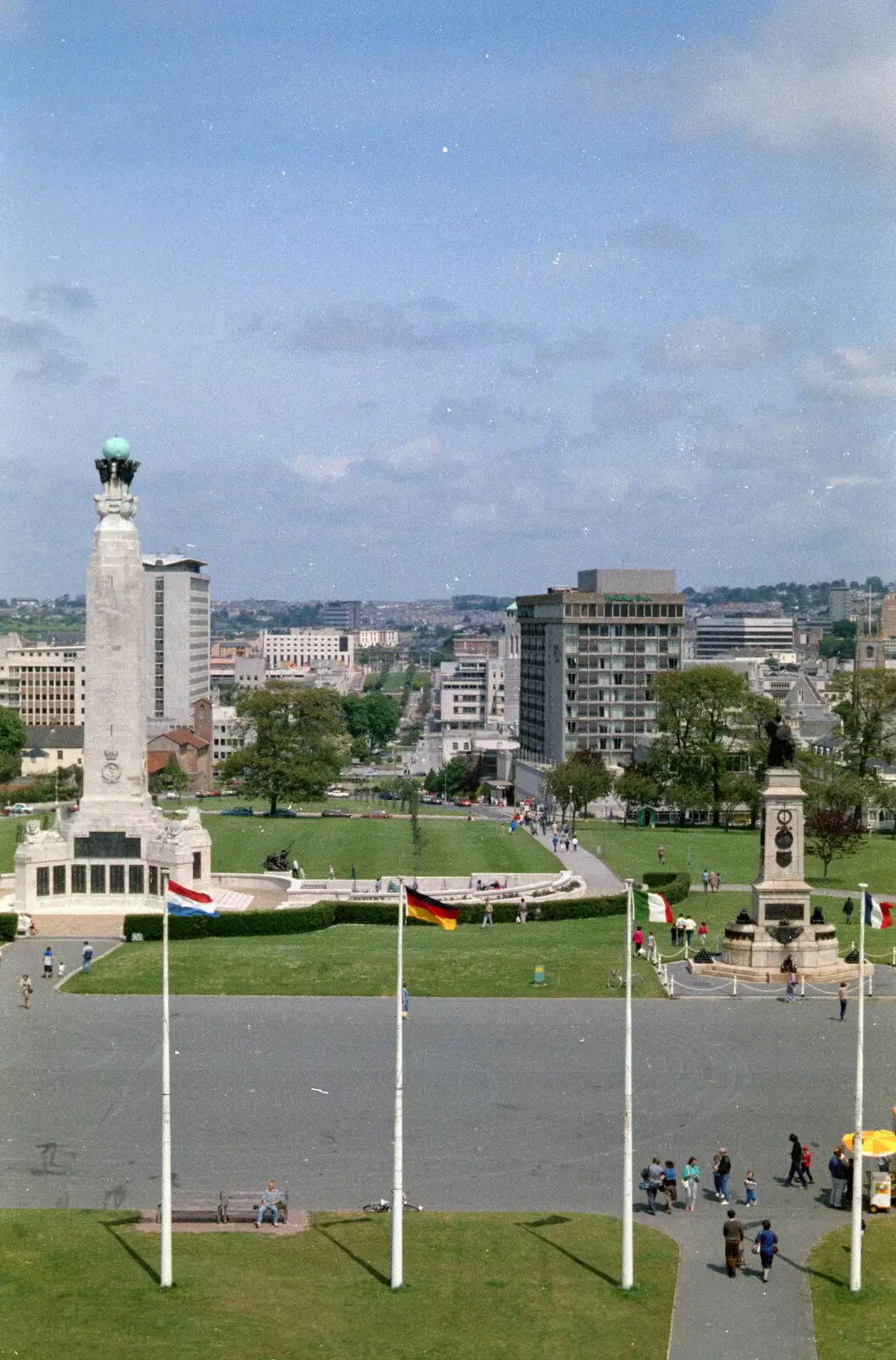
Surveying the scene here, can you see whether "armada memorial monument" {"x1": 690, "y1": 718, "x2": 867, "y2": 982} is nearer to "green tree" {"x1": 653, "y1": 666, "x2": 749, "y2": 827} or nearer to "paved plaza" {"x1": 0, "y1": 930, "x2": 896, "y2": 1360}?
"paved plaza" {"x1": 0, "y1": 930, "x2": 896, "y2": 1360}

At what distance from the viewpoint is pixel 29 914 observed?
221 ft

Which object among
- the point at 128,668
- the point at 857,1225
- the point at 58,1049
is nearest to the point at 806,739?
the point at 128,668

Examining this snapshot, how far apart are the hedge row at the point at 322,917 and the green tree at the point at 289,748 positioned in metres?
33.9

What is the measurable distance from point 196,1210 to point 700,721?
254 feet

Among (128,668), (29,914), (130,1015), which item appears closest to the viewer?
(130,1015)

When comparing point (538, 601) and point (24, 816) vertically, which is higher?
point (538, 601)

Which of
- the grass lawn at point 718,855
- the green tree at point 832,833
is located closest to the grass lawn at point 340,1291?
the green tree at point 832,833

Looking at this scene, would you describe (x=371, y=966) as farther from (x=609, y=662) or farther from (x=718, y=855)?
(x=609, y=662)

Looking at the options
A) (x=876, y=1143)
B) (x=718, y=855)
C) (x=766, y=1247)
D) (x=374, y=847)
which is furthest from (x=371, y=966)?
(x=718, y=855)

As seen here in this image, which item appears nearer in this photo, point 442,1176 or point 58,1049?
point 442,1176

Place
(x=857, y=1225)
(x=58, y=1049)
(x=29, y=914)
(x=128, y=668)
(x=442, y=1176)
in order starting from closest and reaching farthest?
1. (x=857, y=1225)
2. (x=442, y=1176)
3. (x=58, y=1049)
4. (x=29, y=914)
5. (x=128, y=668)

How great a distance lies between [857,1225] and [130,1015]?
25.8 metres

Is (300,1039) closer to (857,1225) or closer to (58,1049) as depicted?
(58,1049)

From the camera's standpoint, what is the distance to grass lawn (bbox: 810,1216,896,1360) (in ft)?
85.0
